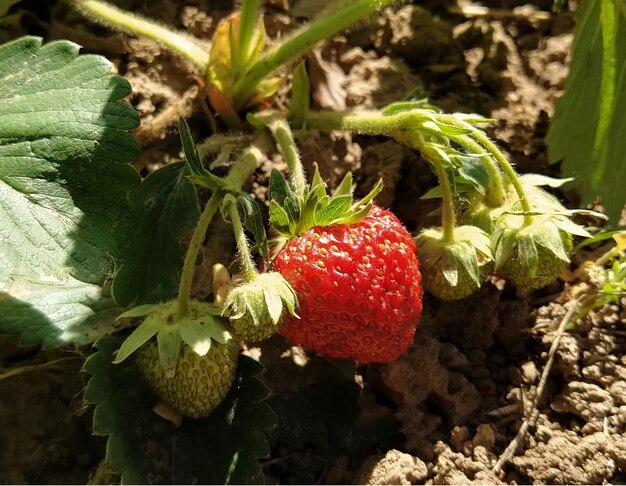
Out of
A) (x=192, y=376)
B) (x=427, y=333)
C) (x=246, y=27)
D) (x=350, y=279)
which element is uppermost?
(x=246, y=27)

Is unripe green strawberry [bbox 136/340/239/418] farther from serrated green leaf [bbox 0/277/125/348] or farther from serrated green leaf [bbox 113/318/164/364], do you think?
serrated green leaf [bbox 0/277/125/348]

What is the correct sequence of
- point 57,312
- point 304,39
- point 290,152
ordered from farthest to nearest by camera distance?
point 304,39 → point 290,152 → point 57,312

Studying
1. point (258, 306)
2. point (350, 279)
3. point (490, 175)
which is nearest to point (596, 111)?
point (490, 175)

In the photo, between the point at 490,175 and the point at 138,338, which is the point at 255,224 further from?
the point at 490,175

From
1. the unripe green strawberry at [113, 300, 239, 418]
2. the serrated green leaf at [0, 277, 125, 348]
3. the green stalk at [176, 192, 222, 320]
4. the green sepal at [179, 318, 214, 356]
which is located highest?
the green stalk at [176, 192, 222, 320]

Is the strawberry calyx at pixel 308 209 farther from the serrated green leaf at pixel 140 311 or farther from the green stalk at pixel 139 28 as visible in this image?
the green stalk at pixel 139 28

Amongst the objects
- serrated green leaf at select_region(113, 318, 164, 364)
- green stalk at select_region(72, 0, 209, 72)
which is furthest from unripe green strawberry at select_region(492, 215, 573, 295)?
green stalk at select_region(72, 0, 209, 72)

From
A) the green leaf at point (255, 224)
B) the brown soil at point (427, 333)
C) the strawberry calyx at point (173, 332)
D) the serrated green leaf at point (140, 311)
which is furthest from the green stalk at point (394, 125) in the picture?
the serrated green leaf at point (140, 311)

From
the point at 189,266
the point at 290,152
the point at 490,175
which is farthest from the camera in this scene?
the point at 290,152
